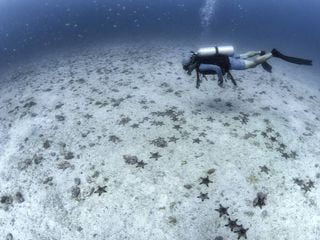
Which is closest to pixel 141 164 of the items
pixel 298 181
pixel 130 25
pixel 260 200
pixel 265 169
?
pixel 260 200

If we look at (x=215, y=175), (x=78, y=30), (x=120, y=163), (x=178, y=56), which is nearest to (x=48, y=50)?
(x=78, y=30)

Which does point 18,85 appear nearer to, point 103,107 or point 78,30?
point 103,107

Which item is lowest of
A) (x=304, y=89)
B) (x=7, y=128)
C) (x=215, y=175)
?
(x=304, y=89)

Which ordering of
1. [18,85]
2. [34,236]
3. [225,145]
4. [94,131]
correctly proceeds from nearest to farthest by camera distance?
[34,236], [225,145], [94,131], [18,85]

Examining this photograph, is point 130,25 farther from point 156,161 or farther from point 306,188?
point 306,188

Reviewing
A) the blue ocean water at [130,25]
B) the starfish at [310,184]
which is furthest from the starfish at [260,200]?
the blue ocean water at [130,25]

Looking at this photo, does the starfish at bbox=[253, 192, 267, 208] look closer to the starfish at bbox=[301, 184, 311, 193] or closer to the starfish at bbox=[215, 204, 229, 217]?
the starfish at bbox=[215, 204, 229, 217]

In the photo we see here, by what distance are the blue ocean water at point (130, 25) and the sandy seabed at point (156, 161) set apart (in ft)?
45.2

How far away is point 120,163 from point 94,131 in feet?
7.95

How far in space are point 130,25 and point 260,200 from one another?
28859 mm

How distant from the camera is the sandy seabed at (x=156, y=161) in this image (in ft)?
29.3

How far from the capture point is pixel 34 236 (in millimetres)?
8906

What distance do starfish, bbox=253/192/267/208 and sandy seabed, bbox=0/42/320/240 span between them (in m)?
0.05

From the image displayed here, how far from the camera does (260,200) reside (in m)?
9.31
